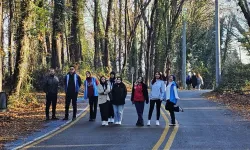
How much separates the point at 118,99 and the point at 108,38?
1068 inches

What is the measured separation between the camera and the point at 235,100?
971 inches

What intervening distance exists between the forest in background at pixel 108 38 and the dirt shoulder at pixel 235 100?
4.62 ft

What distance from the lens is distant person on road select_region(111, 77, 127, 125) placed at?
1590cm

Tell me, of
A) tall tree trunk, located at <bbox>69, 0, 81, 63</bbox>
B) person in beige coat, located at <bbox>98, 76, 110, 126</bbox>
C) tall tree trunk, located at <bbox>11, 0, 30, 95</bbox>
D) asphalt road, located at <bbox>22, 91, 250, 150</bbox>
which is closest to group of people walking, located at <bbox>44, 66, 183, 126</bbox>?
person in beige coat, located at <bbox>98, 76, 110, 126</bbox>

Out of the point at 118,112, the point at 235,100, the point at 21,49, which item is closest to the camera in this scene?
the point at 118,112

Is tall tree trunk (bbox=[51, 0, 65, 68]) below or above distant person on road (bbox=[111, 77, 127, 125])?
above

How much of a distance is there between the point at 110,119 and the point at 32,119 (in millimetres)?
3181

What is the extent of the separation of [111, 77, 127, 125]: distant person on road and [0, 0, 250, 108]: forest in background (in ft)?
18.0

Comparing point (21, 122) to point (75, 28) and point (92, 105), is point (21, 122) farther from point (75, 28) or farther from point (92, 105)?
point (75, 28)

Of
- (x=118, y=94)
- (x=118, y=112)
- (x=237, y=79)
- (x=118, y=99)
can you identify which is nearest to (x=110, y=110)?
(x=118, y=112)

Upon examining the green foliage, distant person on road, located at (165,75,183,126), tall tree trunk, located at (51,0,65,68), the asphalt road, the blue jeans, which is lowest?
the asphalt road

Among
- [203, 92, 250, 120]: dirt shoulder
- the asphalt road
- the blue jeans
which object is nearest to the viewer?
the asphalt road

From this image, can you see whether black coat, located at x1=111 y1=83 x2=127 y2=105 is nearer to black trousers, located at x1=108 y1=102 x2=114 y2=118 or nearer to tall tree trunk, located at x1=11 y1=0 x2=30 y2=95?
black trousers, located at x1=108 y1=102 x2=114 y2=118

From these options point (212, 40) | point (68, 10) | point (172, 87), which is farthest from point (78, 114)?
point (212, 40)
